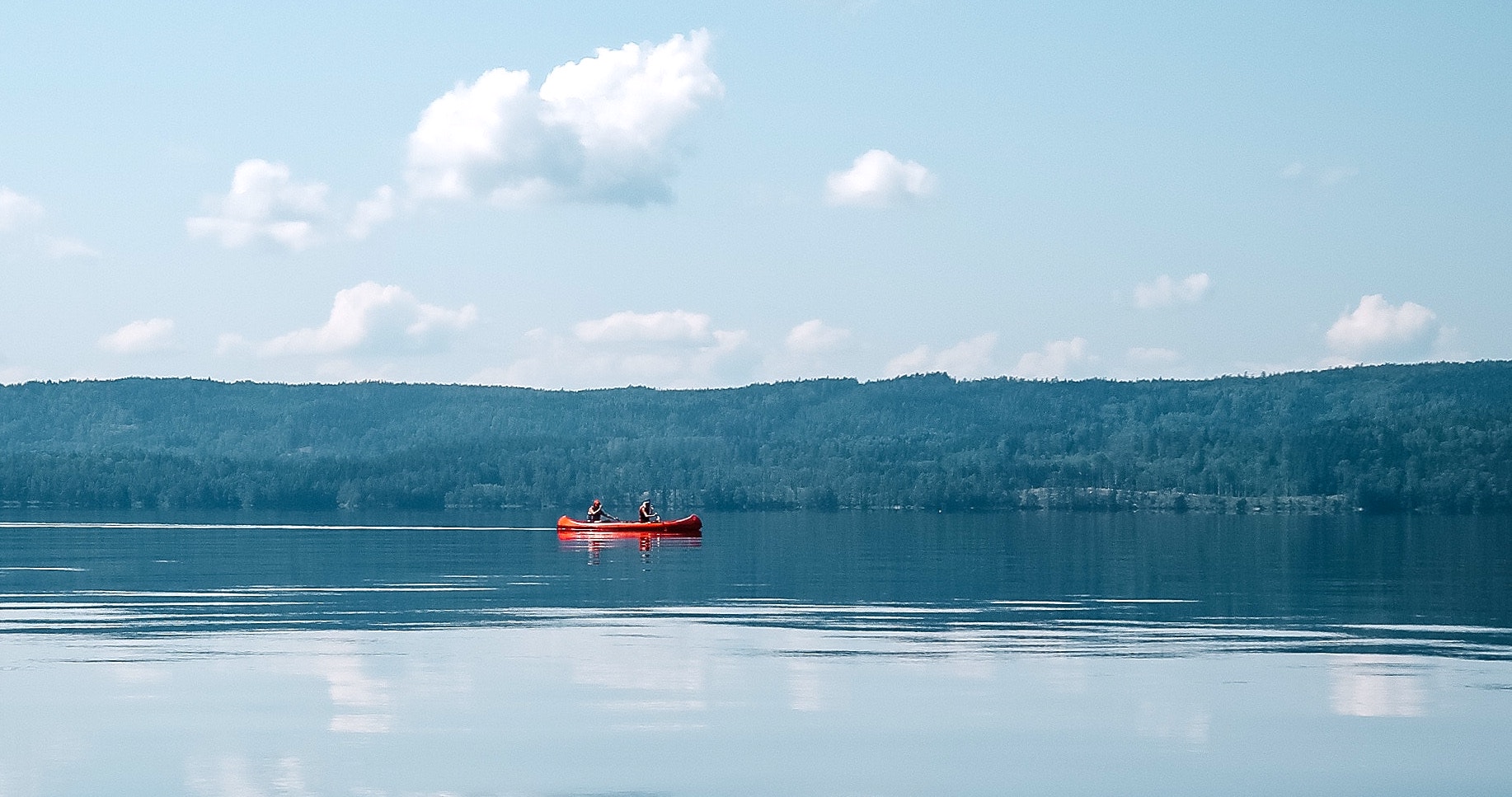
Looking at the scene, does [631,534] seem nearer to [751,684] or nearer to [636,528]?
[636,528]

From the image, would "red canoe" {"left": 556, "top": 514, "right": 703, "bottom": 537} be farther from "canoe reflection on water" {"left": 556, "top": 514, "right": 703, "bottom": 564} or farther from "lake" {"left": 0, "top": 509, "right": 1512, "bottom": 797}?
"lake" {"left": 0, "top": 509, "right": 1512, "bottom": 797}

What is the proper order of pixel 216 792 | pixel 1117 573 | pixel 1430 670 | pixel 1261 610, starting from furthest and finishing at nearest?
pixel 1117 573
pixel 1261 610
pixel 1430 670
pixel 216 792

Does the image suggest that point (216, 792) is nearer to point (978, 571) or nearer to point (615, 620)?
point (615, 620)

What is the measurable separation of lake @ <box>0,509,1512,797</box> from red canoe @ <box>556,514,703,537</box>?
186 ft

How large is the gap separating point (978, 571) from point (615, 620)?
106 ft

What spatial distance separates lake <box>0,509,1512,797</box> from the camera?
26.8 m

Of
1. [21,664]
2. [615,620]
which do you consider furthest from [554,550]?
[21,664]

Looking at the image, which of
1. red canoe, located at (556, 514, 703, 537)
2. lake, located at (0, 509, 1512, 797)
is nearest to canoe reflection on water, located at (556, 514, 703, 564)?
red canoe, located at (556, 514, 703, 537)

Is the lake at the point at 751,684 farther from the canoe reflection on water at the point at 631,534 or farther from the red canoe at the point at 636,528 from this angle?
the red canoe at the point at 636,528

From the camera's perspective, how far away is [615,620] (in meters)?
51.6

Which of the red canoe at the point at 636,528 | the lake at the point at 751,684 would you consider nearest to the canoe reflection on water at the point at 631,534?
the red canoe at the point at 636,528

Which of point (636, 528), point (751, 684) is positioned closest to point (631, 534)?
point (636, 528)

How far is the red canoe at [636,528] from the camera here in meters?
133

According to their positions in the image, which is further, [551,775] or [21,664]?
[21,664]
